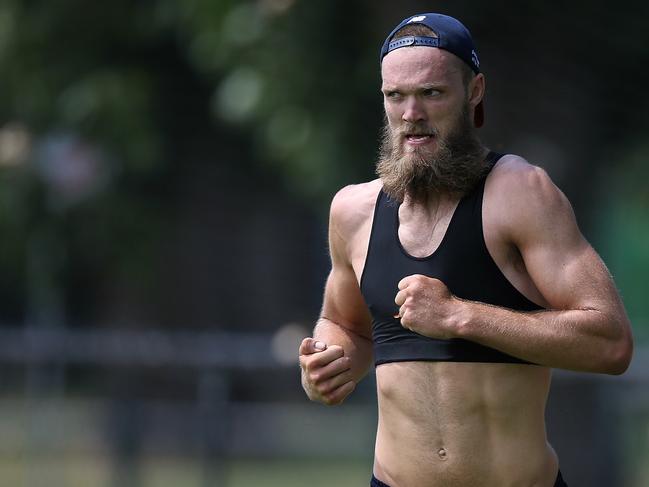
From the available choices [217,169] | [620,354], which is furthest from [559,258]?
[217,169]

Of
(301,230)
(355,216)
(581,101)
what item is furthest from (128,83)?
(355,216)

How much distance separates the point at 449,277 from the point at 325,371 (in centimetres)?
57

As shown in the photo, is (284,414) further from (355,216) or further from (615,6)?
(355,216)

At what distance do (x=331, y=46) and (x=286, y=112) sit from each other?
79cm

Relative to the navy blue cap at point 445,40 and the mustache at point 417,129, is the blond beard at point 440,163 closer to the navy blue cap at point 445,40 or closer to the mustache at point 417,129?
the mustache at point 417,129

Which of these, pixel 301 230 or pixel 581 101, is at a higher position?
pixel 581 101

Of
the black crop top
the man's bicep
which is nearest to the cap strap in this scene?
the black crop top

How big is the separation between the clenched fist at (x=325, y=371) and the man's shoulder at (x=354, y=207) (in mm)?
446

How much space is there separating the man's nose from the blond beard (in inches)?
1.2

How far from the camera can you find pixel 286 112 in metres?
13.7

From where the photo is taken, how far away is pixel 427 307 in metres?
4.69

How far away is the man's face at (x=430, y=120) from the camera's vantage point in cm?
496

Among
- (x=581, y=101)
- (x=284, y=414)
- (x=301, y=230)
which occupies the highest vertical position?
(x=581, y=101)

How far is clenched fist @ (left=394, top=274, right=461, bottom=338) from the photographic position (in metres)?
4.68
